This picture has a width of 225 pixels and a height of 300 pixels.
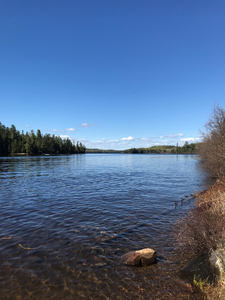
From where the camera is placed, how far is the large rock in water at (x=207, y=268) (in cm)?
562

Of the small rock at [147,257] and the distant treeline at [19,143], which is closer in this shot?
the small rock at [147,257]

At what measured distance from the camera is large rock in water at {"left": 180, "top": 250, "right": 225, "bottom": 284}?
5625 millimetres

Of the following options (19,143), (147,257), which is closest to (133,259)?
(147,257)

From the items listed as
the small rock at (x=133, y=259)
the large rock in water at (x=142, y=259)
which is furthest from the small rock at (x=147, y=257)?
the small rock at (x=133, y=259)

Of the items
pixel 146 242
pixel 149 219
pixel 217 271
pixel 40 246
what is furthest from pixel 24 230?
pixel 217 271

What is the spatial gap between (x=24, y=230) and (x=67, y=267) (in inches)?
186

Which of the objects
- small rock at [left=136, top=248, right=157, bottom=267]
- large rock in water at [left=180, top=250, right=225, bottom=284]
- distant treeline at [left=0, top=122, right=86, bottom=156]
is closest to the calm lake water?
small rock at [left=136, top=248, right=157, bottom=267]

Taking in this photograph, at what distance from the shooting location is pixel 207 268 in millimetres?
5914

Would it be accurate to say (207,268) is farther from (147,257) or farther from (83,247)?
(83,247)

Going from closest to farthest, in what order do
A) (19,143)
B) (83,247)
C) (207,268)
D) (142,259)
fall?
1. (207,268)
2. (142,259)
3. (83,247)
4. (19,143)

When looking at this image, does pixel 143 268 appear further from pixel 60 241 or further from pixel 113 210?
pixel 113 210

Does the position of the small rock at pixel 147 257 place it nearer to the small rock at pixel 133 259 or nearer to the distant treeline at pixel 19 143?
the small rock at pixel 133 259

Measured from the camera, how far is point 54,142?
588 feet

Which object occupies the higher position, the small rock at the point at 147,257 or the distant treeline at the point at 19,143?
the distant treeline at the point at 19,143
